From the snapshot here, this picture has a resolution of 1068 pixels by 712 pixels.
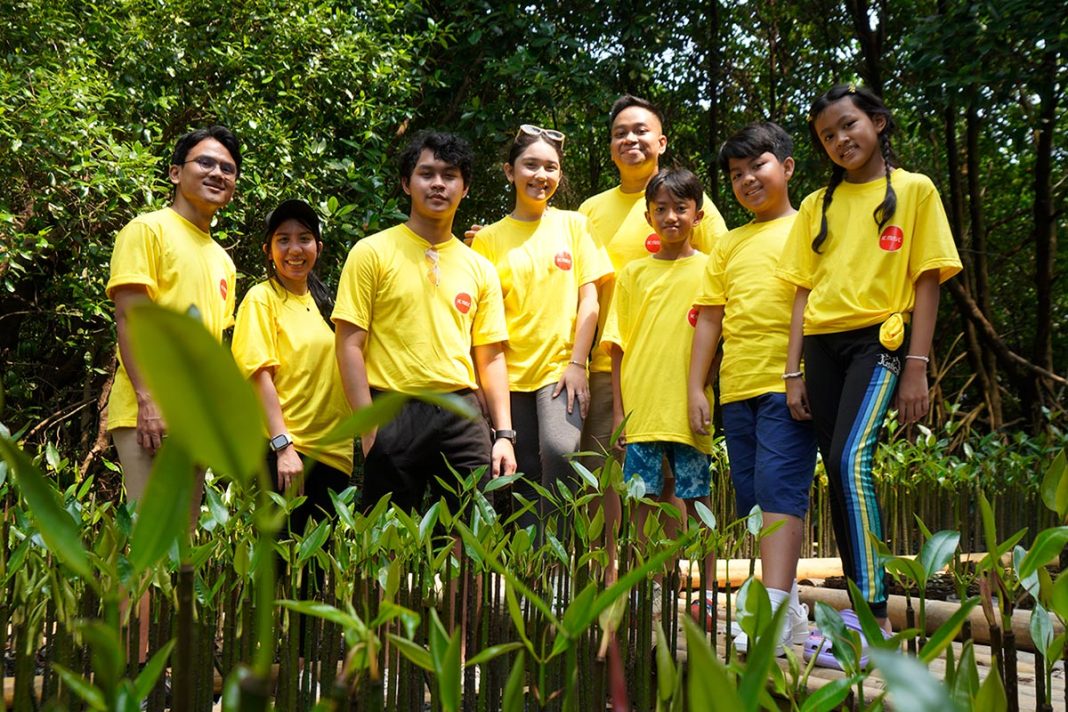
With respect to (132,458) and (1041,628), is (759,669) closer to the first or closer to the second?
(1041,628)

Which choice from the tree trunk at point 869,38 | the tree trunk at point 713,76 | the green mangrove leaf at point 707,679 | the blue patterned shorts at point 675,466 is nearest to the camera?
the green mangrove leaf at point 707,679

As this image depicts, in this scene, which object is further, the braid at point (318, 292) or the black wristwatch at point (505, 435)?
the braid at point (318, 292)

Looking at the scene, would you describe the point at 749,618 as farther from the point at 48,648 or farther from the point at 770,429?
the point at 770,429

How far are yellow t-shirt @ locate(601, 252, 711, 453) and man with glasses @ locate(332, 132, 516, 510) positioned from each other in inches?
15.7

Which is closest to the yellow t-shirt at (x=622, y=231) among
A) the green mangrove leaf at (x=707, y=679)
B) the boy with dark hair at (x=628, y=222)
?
the boy with dark hair at (x=628, y=222)

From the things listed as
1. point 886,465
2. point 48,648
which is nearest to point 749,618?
point 48,648

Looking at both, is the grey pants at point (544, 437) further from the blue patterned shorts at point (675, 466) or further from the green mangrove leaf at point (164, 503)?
the green mangrove leaf at point (164, 503)

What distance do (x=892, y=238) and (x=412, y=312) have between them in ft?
4.48

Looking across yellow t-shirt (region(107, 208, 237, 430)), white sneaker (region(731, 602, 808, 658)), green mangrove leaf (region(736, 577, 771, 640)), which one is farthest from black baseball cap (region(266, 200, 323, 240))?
green mangrove leaf (region(736, 577, 771, 640))

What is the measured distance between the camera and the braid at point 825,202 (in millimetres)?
2717

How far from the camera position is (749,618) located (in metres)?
1.19

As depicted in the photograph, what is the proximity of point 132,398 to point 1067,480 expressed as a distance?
2347mm

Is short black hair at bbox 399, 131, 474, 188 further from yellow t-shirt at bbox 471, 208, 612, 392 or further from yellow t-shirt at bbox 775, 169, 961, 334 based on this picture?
yellow t-shirt at bbox 775, 169, 961, 334

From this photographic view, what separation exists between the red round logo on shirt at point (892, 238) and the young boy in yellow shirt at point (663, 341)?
680 millimetres
